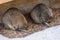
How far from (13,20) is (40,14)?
1.27 feet

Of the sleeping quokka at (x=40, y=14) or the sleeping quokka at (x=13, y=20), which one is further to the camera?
the sleeping quokka at (x=40, y=14)

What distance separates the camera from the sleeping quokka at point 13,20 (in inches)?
91.4

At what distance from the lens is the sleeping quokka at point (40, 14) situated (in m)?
2.46

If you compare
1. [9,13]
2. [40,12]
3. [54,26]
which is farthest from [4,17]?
[54,26]

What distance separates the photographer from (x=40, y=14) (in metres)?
2.47

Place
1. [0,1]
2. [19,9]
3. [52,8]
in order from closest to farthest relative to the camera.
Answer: [0,1] → [19,9] → [52,8]

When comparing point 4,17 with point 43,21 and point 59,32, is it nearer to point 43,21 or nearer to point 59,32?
point 43,21

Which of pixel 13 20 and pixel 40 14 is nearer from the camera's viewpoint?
pixel 13 20

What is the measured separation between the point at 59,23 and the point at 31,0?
0.54 m

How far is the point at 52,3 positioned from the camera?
2.82 m

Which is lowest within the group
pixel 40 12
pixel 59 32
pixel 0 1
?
pixel 59 32

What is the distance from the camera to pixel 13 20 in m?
2.33

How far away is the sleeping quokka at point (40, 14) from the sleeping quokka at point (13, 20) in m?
0.16

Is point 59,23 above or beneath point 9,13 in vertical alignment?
beneath
